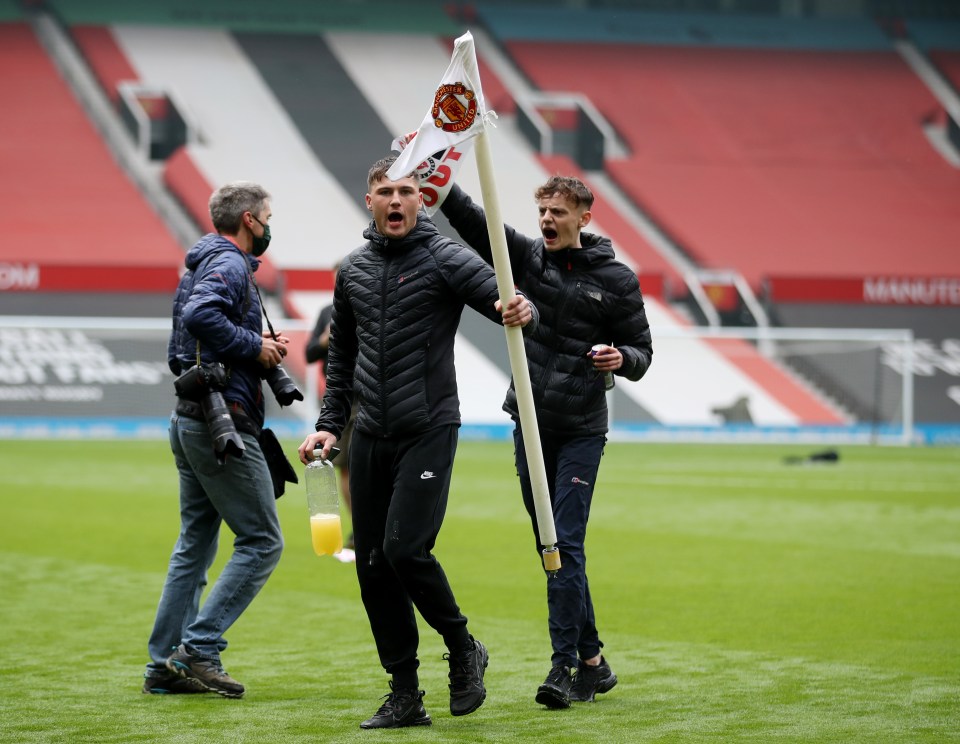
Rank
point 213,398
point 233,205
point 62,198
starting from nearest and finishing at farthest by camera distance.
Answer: point 213,398 < point 233,205 < point 62,198

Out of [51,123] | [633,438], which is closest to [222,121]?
[51,123]

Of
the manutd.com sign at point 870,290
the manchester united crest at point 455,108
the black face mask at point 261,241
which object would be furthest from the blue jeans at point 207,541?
the manutd.com sign at point 870,290

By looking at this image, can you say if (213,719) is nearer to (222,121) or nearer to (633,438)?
(633,438)

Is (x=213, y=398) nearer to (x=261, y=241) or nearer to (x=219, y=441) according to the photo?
(x=219, y=441)

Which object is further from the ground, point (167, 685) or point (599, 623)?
point (599, 623)

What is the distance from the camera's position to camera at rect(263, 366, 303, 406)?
6.19m

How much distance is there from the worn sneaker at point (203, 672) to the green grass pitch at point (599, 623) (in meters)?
0.07

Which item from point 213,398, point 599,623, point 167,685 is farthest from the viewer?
point 599,623

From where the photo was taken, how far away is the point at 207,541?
6488mm

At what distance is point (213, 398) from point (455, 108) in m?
1.58

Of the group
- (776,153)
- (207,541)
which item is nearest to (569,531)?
(207,541)

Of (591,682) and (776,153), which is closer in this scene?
(591,682)

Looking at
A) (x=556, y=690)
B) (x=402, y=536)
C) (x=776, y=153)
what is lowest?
(x=556, y=690)

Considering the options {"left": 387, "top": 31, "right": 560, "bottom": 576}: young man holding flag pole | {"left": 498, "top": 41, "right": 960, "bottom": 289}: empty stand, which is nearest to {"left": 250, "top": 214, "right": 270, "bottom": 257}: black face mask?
{"left": 387, "top": 31, "right": 560, "bottom": 576}: young man holding flag pole
